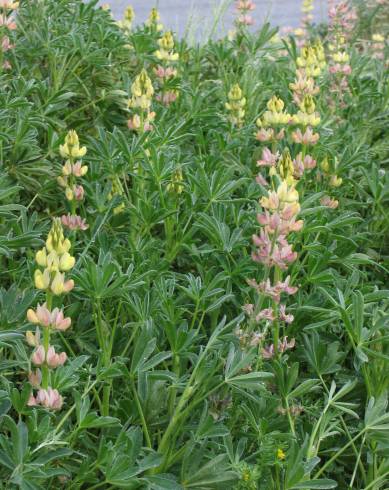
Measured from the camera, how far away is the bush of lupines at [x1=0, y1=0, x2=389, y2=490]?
144cm

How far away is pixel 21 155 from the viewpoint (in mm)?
2166

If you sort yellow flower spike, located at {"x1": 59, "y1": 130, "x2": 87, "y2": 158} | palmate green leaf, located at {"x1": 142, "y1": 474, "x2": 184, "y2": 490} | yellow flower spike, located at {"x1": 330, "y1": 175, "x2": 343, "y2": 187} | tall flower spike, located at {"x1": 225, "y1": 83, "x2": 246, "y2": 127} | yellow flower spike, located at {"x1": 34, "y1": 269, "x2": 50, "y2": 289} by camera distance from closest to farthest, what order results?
yellow flower spike, located at {"x1": 34, "y1": 269, "x2": 50, "y2": 289} → palmate green leaf, located at {"x1": 142, "y1": 474, "x2": 184, "y2": 490} → yellow flower spike, located at {"x1": 59, "y1": 130, "x2": 87, "y2": 158} → yellow flower spike, located at {"x1": 330, "y1": 175, "x2": 343, "y2": 187} → tall flower spike, located at {"x1": 225, "y1": 83, "x2": 246, "y2": 127}

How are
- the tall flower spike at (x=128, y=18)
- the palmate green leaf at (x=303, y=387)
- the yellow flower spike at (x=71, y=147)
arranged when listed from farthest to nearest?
the tall flower spike at (x=128, y=18), the yellow flower spike at (x=71, y=147), the palmate green leaf at (x=303, y=387)

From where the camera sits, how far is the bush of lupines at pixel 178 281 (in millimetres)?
1442

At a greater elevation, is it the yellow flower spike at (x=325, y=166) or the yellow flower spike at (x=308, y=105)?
the yellow flower spike at (x=308, y=105)

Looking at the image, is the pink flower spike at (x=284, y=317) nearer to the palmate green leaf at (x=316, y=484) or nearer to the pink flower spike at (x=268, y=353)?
the pink flower spike at (x=268, y=353)

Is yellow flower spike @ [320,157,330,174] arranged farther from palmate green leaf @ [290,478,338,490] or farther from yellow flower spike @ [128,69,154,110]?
palmate green leaf @ [290,478,338,490]

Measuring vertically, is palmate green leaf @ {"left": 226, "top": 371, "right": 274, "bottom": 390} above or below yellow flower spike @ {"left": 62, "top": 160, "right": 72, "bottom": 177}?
below

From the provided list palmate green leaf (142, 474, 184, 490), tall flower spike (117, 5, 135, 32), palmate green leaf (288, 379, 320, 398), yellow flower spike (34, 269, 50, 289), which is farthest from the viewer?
tall flower spike (117, 5, 135, 32)

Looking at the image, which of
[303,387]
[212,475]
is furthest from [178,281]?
[212,475]

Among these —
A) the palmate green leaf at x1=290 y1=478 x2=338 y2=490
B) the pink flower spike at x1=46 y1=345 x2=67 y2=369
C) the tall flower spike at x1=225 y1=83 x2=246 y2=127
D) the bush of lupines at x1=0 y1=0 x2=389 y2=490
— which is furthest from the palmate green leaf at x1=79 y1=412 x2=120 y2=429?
the tall flower spike at x1=225 y1=83 x2=246 y2=127

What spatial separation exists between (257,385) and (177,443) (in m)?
0.21

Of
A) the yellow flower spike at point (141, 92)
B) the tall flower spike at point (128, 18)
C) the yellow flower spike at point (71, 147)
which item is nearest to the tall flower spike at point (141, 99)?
the yellow flower spike at point (141, 92)

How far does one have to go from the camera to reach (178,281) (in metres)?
2.07
